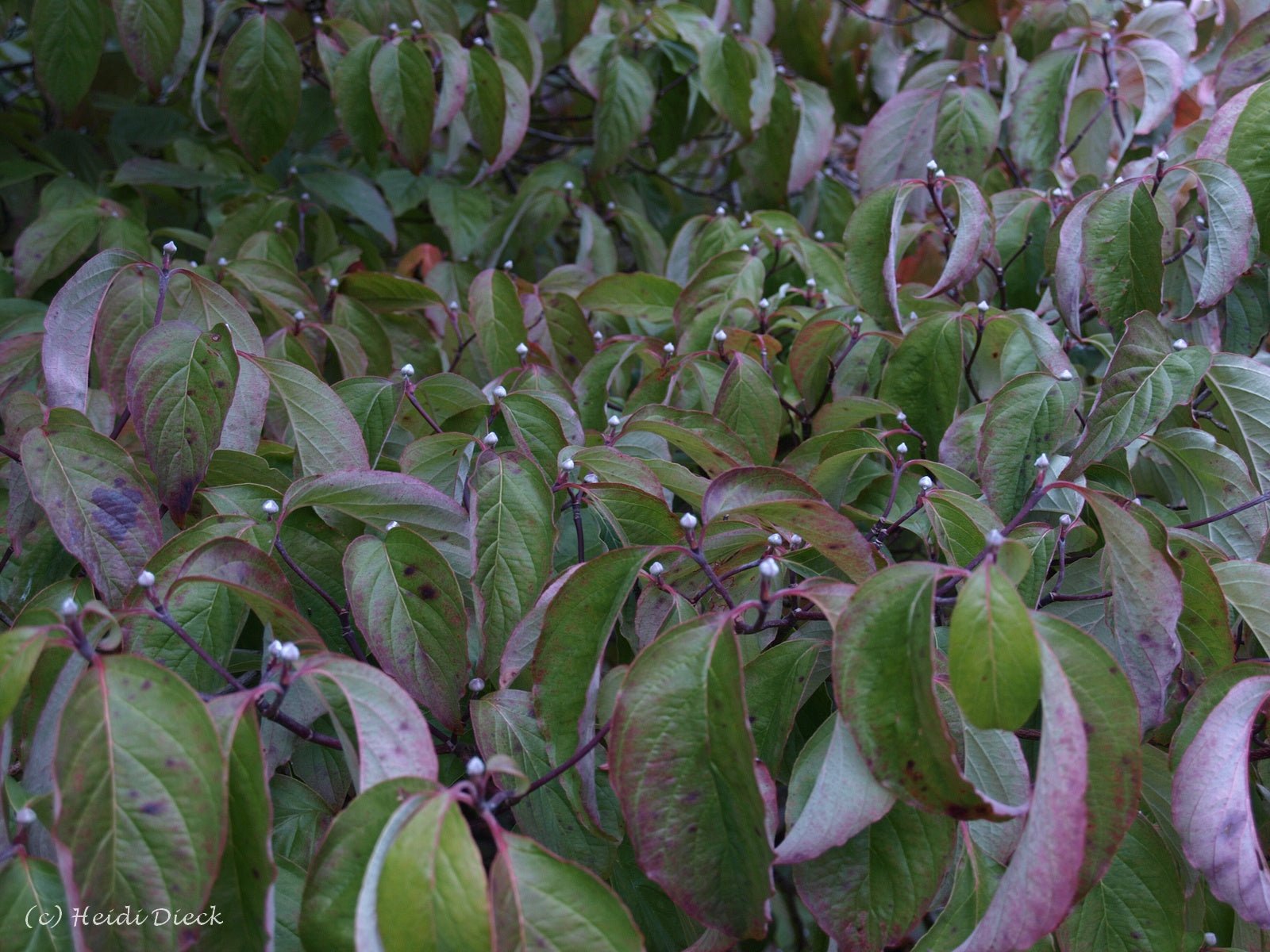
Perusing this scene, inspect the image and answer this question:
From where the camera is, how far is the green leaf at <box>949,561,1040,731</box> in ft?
1.83

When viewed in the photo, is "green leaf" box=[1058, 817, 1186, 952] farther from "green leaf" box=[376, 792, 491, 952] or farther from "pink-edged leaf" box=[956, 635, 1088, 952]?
"green leaf" box=[376, 792, 491, 952]

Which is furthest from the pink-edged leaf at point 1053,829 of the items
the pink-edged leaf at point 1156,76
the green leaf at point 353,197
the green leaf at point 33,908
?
the green leaf at point 353,197

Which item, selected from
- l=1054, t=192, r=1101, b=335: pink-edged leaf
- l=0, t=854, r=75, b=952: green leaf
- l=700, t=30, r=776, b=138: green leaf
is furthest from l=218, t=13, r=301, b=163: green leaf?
l=0, t=854, r=75, b=952: green leaf

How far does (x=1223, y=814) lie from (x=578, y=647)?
44 centimetres

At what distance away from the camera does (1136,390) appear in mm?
853

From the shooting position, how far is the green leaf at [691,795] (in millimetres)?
596

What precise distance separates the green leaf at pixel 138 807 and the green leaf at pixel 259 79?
4.13 ft

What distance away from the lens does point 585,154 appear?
2.12m

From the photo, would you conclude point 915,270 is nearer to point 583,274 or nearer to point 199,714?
point 583,274

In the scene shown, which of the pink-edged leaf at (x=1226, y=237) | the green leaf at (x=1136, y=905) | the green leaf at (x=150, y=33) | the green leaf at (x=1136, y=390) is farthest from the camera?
the green leaf at (x=150, y=33)

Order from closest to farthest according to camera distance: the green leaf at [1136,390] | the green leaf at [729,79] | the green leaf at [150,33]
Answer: the green leaf at [1136,390], the green leaf at [150,33], the green leaf at [729,79]

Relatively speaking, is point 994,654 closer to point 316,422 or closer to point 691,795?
point 691,795

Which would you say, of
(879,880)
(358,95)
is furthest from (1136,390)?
(358,95)

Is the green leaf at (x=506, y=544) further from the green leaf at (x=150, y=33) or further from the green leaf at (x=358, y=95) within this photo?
the green leaf at (x=150, y=33)
